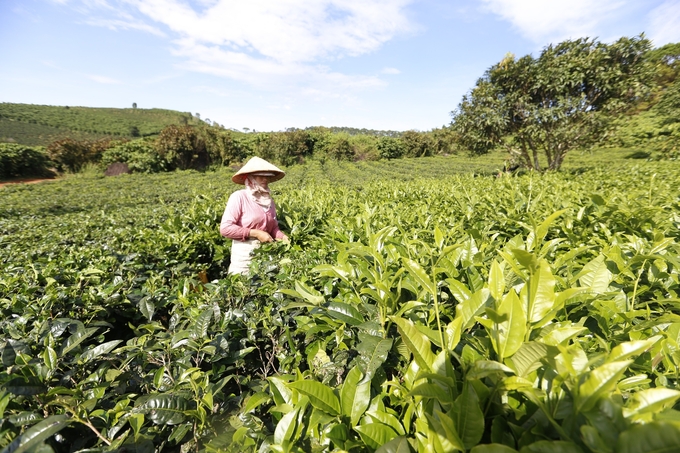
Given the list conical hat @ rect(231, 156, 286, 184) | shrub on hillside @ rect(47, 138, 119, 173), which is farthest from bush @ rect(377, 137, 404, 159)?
conical hat @ rect(231, 156, 286, 184)

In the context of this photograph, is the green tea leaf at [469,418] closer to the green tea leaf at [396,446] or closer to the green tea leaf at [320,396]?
the green tea leaf at [396,446]

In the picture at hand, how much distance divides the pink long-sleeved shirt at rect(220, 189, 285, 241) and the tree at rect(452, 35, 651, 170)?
12951mm

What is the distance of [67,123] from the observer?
6812cm

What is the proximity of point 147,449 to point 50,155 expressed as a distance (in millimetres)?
40010

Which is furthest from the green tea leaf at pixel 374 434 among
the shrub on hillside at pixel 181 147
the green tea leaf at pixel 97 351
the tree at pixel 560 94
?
the shrub on hillside at pixel 181 147

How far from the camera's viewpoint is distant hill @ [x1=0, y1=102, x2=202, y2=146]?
2240 inches

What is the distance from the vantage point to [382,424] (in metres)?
0.78

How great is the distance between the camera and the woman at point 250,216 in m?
3.33

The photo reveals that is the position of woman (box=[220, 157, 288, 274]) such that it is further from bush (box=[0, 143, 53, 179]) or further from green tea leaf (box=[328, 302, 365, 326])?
bush (box=[0, 143, 53, 179])

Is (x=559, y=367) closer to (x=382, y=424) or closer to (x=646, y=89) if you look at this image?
(x=382, y=424)

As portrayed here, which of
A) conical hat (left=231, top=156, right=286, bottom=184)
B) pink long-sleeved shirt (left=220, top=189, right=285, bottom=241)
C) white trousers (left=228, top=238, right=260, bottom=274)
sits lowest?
white trousers (left=228, top=238, right=260, bottom=274)

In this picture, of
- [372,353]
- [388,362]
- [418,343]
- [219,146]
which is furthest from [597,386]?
[219,146]

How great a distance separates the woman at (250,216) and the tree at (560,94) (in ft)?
42.2

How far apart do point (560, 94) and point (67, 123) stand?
91.9m
